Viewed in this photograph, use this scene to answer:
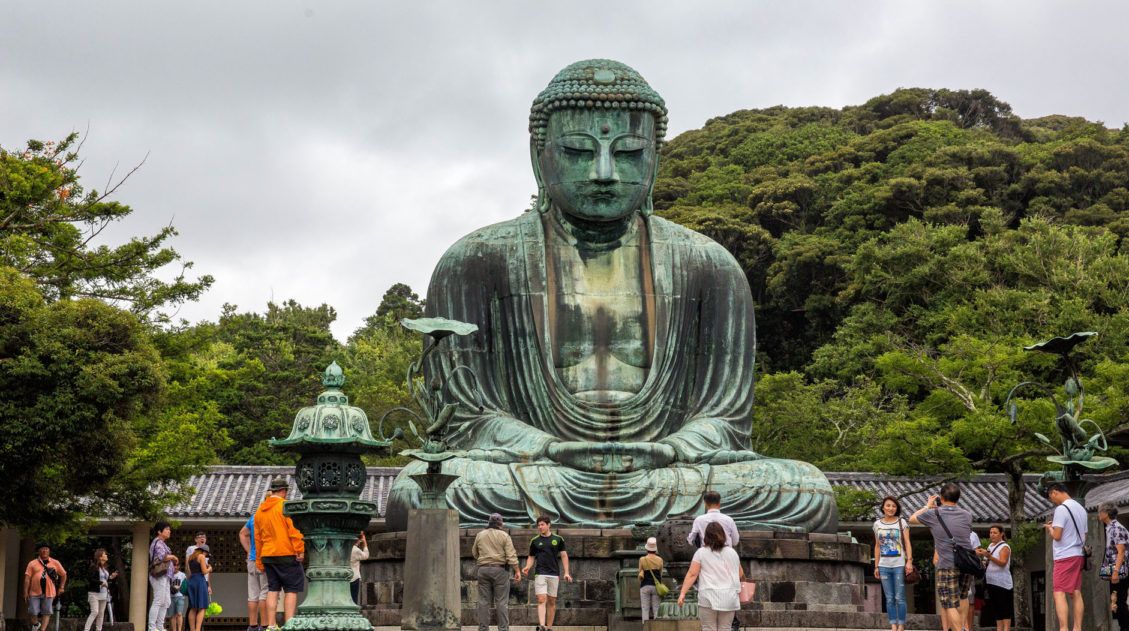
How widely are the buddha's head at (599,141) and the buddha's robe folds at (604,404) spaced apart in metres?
0.59

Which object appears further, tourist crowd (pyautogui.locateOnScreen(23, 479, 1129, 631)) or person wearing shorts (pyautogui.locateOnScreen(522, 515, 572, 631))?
person wearing shorts (pyautogui.locateOnScreen(522, 515, 572, 631))

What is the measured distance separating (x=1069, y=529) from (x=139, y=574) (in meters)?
18.1

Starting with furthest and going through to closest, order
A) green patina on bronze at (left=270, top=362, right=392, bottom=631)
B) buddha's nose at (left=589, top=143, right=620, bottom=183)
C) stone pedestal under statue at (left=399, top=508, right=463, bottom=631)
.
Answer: buddha's nose at (left=589, top=143, right=620, bottom=183) → stone pedestal under statue at (left=399, top=508, right=463, bottom=631) → green patina on bronze at (left=270, top=362, right=392, bottom=631)

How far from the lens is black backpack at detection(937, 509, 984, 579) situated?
38.1 ft

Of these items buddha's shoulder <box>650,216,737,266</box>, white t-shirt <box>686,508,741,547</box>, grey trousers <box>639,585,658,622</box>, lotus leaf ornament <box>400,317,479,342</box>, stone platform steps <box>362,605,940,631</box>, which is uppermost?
buddha's shoulder <box>650,216,737,266</box>

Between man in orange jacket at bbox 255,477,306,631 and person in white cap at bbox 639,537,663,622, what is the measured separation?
7.82ft

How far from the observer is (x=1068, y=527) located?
450 inches

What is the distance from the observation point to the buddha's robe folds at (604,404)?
14094 mm

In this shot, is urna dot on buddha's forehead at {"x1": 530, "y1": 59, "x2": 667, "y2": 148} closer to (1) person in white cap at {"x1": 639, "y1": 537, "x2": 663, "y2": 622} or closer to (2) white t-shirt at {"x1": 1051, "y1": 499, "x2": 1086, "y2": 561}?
(1) person in white cap at {"x1": 639, "y1": 537, "x2": 663, "y2": 622}

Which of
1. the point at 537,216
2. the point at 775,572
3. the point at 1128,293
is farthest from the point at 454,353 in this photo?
the point at 1128,293

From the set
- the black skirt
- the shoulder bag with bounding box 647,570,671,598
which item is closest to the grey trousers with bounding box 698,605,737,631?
the shoulder bag with bounding box 647,570,671,598

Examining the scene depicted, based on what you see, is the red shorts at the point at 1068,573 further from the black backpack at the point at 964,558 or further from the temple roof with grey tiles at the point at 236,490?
the temple roof with grey tiles at the point at 236,490

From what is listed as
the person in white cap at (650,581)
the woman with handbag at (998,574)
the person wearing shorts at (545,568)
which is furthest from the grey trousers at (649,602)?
the woman with handbag at (998,574)

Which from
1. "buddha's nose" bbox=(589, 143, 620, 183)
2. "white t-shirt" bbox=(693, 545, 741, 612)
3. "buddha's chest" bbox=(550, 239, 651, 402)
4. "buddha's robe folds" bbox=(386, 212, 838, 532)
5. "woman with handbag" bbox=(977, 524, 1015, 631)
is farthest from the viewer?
"buddha's chest" bbox=(550, 239, 651, 402)
